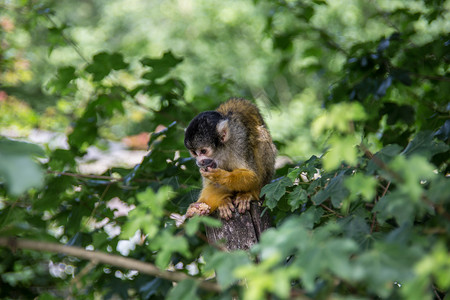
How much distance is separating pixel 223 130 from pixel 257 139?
27 centimetres

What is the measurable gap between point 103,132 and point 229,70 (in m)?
3.30

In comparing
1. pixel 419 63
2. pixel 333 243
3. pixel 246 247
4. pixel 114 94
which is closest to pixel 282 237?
pixel 333 243

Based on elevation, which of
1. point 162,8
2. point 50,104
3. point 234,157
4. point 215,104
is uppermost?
point 234,157

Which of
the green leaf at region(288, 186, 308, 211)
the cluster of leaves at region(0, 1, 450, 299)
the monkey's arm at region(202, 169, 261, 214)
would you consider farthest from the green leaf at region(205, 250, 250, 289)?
the monkey's arm at region(202, 169, 261, 214)

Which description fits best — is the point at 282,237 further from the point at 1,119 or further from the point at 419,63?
the point at 1,119

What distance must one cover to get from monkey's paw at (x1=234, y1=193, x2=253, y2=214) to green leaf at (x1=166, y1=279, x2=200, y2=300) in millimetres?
1202

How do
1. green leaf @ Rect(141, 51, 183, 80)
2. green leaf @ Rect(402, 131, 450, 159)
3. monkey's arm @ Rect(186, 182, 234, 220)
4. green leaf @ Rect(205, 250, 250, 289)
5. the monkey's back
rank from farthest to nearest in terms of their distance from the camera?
green leaf @ Rect(141, 51, 183, 80) → the monkey's back → monkey's arm @ Rect(186, 182, 234, 220) → green leaf @ Rect(402, 131, 450, 159) → green leaf @ Rect(205, 250, 250, 289)

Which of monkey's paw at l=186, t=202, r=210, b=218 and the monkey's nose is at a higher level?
the monkey's nose

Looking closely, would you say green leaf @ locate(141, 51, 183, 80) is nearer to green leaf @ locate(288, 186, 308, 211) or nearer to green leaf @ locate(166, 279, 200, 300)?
green leaf @ locate(288, 186, 308, 211)

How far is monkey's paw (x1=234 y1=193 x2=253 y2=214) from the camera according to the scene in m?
2.39

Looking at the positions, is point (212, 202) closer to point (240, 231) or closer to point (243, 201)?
point (243, 201)

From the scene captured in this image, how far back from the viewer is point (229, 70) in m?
10.1

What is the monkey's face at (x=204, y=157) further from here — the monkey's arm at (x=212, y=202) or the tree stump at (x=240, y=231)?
the tree stump at (x=240, y=231)

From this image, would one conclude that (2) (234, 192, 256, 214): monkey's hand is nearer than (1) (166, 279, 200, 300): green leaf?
No
